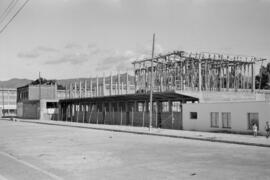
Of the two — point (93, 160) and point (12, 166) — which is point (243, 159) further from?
point (12, 166)

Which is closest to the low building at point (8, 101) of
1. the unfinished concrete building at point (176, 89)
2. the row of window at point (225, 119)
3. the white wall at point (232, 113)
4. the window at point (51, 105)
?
the window at point (51, 105)

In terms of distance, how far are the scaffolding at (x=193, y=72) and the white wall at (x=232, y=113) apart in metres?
10.5

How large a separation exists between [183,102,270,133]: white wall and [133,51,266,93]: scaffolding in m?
10.5

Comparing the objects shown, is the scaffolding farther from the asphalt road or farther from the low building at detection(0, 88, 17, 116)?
the low building at detection(0, 88, 17, 116)

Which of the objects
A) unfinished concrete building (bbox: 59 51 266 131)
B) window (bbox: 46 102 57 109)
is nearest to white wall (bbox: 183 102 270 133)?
unfinished concrete building (bbox: 59 51 266 131)

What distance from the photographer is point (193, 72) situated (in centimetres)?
4972

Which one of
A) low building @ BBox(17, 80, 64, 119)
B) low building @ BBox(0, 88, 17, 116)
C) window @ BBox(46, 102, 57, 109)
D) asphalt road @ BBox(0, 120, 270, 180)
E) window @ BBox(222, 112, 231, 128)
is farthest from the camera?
low building @ BBox(0, 88, 17, 116)

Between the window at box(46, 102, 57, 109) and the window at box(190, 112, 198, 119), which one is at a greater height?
the window at box(46, 102, 57, 109)

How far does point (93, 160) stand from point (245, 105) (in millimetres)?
18369

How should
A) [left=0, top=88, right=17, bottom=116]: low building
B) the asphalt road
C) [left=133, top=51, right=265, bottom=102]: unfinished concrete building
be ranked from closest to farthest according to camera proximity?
the asphalt road
[left=133, top=51, right=265, bottom=102]: unfinished concrete building
[left=0, top=88, right=17, bottom=116]: low building

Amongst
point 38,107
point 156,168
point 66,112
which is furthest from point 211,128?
point 38,107

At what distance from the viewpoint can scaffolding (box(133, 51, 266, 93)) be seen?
48.8 meters

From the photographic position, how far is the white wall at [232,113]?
28734mm

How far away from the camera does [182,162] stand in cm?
1444
